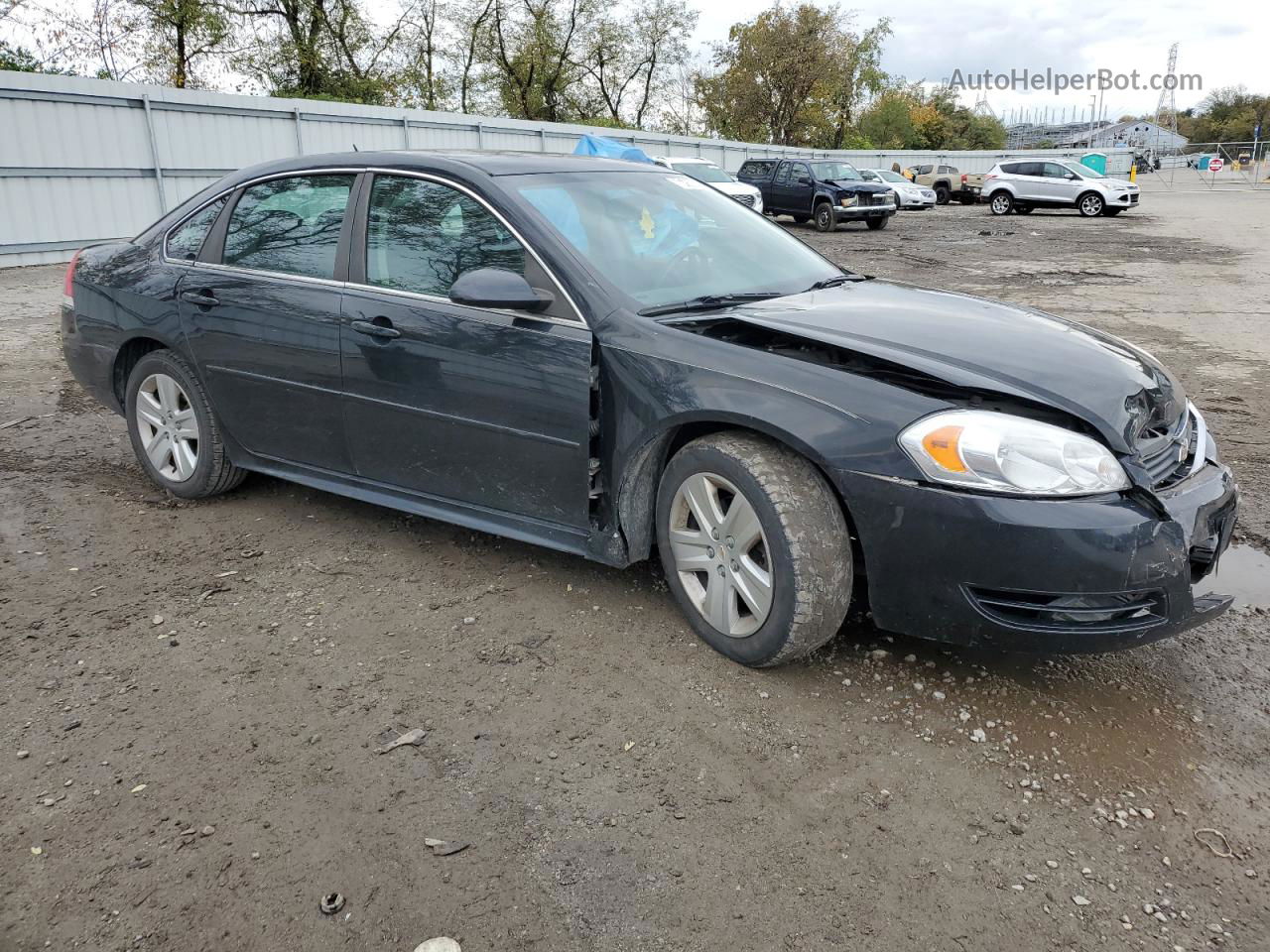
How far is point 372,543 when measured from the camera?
4.17 metres

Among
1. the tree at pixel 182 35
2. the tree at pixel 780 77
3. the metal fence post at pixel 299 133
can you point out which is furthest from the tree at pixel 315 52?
the tree at pixel 780 77

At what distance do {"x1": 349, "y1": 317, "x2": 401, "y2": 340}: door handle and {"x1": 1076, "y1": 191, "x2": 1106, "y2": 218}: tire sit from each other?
2948 centimetres

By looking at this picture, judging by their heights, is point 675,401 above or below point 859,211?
below

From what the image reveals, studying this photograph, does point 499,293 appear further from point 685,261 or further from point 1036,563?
point 1036,563

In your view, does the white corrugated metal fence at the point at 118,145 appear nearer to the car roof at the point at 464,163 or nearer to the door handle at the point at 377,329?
the car roof at the point at 464,163

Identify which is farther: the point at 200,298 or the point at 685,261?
the point at 200,298

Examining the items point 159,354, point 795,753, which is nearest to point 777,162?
point 159,354

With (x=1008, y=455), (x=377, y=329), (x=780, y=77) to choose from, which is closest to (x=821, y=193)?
(x=377, y=329)

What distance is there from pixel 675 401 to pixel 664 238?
3.08 ft

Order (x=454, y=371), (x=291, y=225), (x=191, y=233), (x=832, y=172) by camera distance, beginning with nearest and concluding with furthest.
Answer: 1. (x=454, y=371)
2. (x=291, y=225)
3. (x=191, y=233)
4. (x=832, y=172)

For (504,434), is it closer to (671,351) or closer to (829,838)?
(671,351)

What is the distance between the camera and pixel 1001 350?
3045mm

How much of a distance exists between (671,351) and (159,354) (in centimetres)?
269

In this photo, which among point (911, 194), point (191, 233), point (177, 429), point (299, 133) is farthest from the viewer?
point (911, 194)
